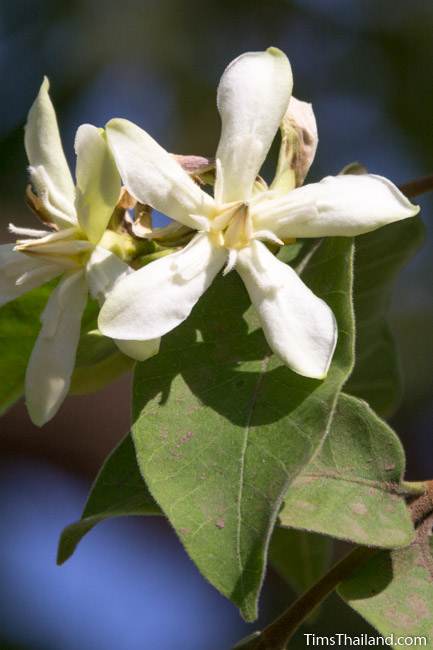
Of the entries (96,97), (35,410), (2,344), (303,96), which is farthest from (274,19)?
(35,410)

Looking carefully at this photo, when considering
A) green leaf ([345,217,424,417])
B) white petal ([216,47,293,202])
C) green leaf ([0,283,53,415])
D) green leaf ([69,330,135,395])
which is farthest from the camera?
green leaf ([345,217,424,417])

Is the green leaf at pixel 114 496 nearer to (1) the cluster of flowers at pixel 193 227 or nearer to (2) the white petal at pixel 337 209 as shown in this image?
(1) the cluster of flowers at pixel 193 227

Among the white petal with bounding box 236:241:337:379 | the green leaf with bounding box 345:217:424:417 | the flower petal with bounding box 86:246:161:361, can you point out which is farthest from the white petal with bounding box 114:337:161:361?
the green leaf with bounding box 345:217:424:417

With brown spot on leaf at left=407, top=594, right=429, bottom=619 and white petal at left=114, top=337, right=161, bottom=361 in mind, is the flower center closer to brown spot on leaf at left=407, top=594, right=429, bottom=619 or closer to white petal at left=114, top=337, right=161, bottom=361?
white petal at left=114, top=337, right=161, bottom=361

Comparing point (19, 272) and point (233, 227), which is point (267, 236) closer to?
point (233, 227)

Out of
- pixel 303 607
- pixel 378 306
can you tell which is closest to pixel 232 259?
pixel 303 607

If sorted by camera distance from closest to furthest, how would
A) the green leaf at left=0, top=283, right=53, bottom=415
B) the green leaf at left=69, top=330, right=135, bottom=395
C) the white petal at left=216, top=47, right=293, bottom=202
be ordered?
the white petal at left=216, top=47, right=293, bottom=202 → the green leaf at left=69, top=330, right=135, bottom=395 → the green leaf at left=0, top=283, right=53, bottom=415
